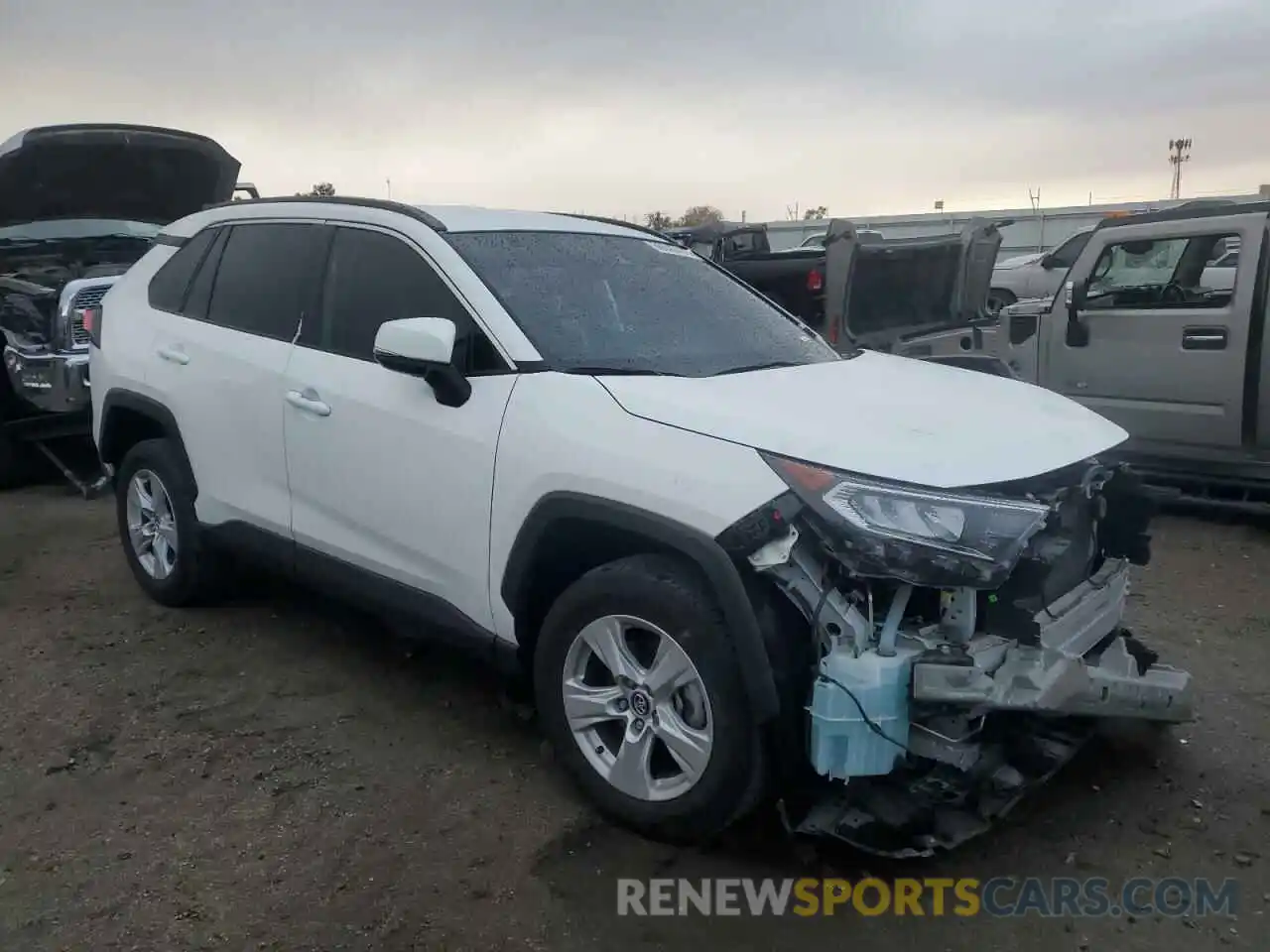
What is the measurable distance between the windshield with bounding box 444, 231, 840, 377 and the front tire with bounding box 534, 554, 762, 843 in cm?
77

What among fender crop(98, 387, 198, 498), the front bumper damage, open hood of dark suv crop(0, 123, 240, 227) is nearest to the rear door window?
fender crop(98, 387, 198, 498)

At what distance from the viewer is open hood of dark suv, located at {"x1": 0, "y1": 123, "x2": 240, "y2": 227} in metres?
7.36

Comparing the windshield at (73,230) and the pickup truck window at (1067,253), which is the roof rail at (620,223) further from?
the pickup truck window at (1067,253)

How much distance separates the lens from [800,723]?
2.91 meters

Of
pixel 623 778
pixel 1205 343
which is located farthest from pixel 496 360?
pixel 1205 343

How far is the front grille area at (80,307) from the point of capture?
7.34 metres

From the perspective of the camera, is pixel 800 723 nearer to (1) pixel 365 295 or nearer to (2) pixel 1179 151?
(1) pixel 365 295

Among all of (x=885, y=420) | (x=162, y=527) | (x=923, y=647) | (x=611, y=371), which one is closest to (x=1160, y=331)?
(x=885, y=420)

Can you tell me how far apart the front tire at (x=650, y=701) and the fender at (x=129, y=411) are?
90.6 inches

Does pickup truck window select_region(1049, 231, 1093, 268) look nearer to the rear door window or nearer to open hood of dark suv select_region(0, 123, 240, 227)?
open hood of dark suv select_region(0, 123, 240, 227)

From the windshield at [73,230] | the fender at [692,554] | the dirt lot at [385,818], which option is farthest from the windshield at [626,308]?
the windshield at [73,230]

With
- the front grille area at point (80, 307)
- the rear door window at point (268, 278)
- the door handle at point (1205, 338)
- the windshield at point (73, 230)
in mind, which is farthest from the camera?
the windshield at point (73, 230)

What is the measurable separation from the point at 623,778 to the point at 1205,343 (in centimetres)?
530

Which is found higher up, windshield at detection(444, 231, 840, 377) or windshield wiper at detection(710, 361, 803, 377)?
windshield at detection(444, 231, 840, 377)
